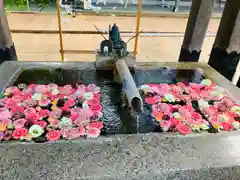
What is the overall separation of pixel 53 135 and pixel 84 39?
4125mm

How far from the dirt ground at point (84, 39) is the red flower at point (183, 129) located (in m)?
3.03

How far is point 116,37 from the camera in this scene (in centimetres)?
132

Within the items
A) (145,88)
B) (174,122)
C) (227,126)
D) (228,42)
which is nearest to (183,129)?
(174,122)

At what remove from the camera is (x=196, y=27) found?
2.27 meters

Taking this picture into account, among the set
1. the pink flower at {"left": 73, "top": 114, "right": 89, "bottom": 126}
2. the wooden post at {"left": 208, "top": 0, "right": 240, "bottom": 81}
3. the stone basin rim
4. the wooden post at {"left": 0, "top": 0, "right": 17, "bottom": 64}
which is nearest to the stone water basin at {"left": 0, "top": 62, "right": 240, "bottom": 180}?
the stone basin rim

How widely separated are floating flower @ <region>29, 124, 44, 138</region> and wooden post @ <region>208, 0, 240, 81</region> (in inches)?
70.8

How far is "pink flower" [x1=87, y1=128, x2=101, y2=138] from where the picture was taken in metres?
0.86

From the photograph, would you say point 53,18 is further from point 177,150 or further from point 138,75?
point 177,150

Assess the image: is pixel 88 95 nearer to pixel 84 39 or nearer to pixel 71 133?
pixel 71 133

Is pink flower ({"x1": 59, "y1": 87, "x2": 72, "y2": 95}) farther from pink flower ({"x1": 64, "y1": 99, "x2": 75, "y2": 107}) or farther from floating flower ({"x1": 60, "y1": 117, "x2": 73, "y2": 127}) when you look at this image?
floating flower ({"x1": 60, "y1": 117, "x2": 73, "y2": 127})

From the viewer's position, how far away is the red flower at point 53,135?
0.84 metres

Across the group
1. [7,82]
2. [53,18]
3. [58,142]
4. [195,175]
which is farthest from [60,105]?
[53,18]

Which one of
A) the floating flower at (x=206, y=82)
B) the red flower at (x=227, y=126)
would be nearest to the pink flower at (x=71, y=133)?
the red flower at (x=227, y=126)

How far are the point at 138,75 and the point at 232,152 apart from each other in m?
0.73
